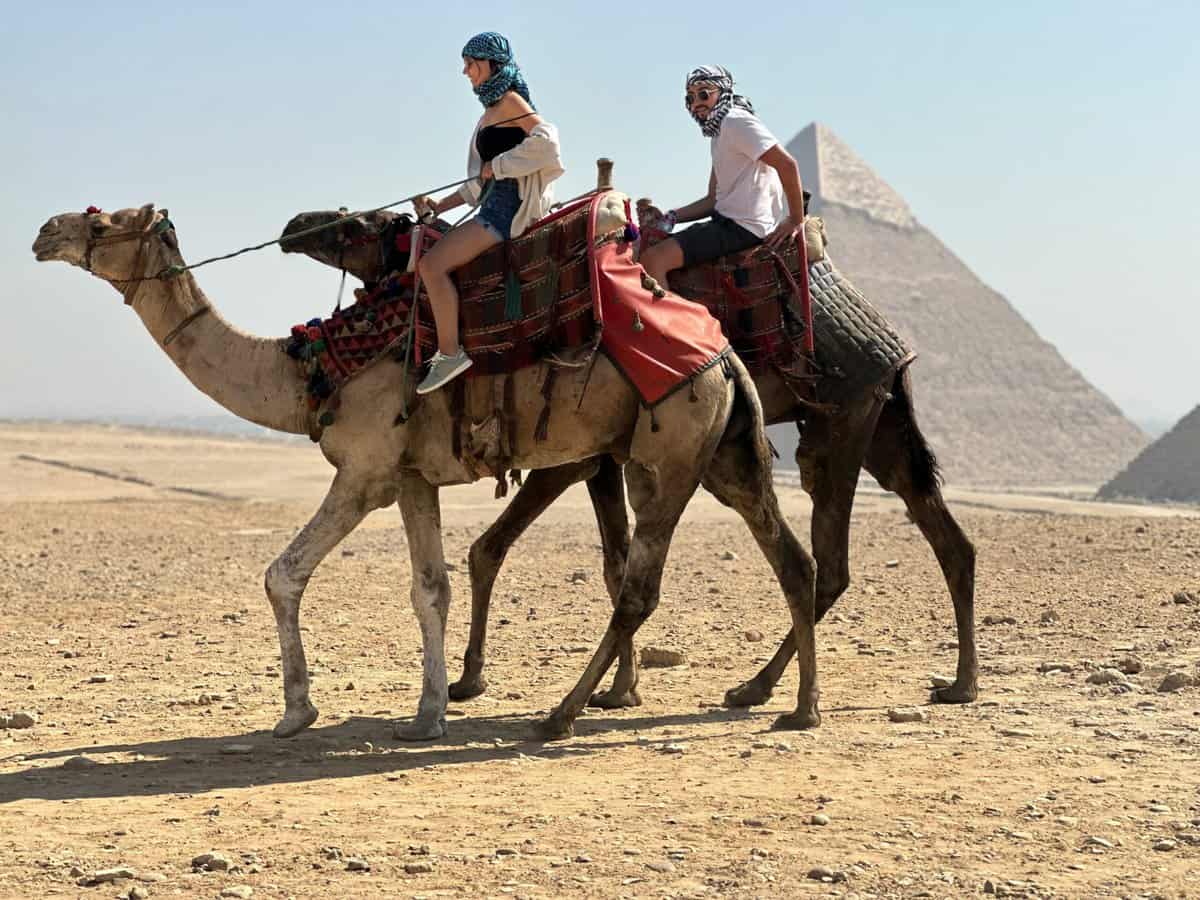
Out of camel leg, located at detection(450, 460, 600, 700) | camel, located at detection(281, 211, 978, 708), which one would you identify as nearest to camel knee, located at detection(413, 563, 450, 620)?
camel, located at detection(281, 211, 978, 708)

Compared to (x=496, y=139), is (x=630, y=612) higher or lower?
lower

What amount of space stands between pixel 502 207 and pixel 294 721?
235 cm

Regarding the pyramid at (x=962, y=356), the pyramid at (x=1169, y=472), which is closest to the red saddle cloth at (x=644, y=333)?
the pyramid at (x=1169, y=472)

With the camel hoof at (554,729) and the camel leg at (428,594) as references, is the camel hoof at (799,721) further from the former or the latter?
the camel leg at (428,594)

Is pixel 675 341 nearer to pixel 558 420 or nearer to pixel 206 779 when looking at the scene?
pixel 558 420

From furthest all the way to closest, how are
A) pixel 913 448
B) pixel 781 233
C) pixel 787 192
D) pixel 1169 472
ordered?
pixel 1169 472
pixel 913 448
pixel 781 233
pixel 787 192

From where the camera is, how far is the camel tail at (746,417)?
26.3 feet

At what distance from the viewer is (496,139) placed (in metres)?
7.82

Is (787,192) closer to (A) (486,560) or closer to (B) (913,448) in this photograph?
(B) (913,448)

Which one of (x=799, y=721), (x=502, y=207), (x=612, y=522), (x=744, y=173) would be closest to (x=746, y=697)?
(x=799, y=721)

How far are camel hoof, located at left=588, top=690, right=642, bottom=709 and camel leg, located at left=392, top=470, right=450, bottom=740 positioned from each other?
97 centimetres

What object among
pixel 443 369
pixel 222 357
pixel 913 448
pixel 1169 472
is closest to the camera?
pixel 443 369

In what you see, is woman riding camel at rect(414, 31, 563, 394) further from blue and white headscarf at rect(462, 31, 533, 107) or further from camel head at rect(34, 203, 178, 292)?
camel head at rect(34, 203, 178, 292)

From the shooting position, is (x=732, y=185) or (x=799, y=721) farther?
(x=732, y=185)
